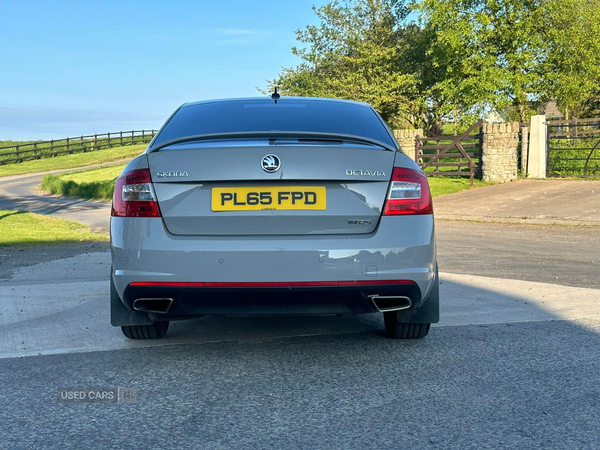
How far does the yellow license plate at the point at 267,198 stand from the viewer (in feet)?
12.1

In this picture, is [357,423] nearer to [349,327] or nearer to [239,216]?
[239,216]

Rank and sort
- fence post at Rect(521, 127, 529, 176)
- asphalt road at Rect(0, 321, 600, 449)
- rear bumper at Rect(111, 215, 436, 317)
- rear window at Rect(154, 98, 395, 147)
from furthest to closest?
fence post at Rect(521, 127, 529, 176) → rear window at Rect(154, 98, 395, 147) → rear bumper at Rect(111, 215, 436, 317) → asphalt road at Rect(0, 321, 600, 449)

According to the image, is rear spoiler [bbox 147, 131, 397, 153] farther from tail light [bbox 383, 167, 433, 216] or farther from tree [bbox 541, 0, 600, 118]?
tree [bbox 541, 0, 600, 118]

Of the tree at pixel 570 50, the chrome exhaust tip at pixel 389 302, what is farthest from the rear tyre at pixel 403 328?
the tree at pixel 570 50

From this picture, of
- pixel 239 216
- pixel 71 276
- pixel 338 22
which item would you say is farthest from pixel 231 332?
pixel 338 22

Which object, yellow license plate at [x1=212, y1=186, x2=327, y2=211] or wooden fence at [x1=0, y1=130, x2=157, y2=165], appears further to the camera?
wooden fence at [x1=0, y1=130, x2=157, y2=165]

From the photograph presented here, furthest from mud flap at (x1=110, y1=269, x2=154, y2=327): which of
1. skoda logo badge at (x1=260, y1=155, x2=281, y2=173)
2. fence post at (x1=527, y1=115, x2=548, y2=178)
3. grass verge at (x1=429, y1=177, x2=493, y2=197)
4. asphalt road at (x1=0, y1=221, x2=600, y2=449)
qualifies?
fence post at (x1=527, y1=115, x2=548, y2=178)

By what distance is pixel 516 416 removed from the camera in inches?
123

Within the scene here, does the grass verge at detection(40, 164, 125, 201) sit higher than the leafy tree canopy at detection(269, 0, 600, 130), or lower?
lower

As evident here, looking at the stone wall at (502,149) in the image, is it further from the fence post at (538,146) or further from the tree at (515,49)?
the tree at (515,49)

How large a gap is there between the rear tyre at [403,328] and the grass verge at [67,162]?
1717 inches

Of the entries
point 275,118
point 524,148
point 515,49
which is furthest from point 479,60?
point 275,118

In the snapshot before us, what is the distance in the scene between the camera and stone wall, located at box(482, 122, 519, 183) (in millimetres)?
22828

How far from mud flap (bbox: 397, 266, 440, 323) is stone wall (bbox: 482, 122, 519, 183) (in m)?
19.7
